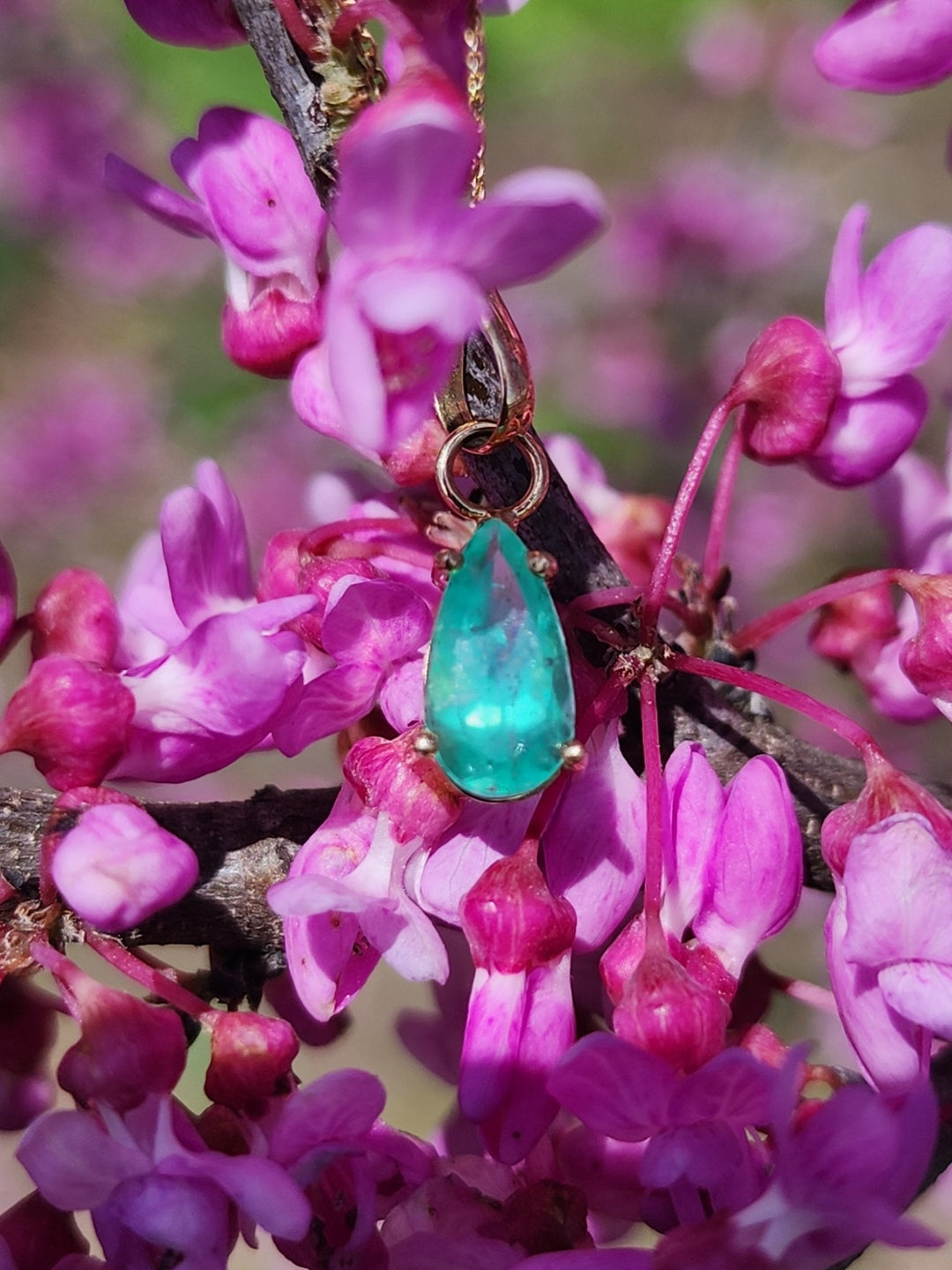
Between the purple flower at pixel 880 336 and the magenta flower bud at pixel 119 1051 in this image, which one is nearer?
the magenta flower bud at pixel 119 1051

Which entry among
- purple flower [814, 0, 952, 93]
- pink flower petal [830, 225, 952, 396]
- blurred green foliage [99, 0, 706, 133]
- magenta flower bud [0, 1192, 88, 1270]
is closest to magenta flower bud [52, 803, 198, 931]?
magenta flower bud [0, 1192, 88, 1270]

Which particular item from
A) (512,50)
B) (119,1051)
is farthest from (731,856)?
(512,50)

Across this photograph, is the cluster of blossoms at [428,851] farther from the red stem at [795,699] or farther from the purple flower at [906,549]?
the purple flower at [906,549]

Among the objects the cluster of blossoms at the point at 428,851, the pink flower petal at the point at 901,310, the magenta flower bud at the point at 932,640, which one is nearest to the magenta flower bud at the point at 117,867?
the cluster of blossoms at the point at 428,851

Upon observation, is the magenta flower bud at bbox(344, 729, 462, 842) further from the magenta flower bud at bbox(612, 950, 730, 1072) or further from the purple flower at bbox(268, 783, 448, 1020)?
the magenta flower bud at bbox(612, 950, 730, 1072)

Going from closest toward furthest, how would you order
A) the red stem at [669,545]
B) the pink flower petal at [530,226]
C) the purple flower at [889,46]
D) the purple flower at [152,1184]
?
the pink flower petal at [530,226], the purple flower at [152,1184], the red stem at [669,545], the purple flower at [889,46]

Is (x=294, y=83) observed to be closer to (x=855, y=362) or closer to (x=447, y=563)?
(x=447, y=563)

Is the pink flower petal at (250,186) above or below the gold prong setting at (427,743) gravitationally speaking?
above
